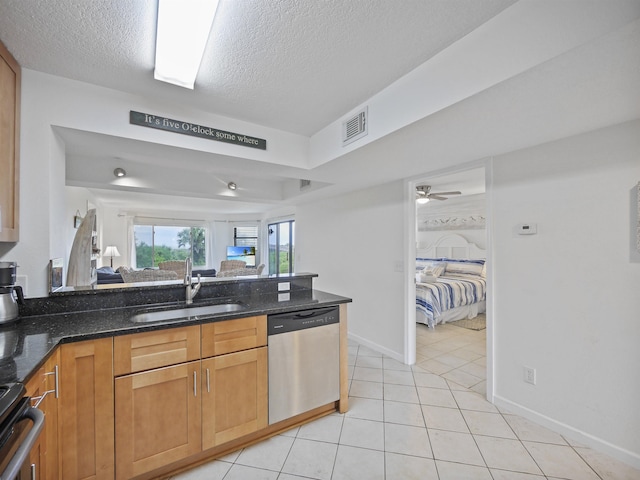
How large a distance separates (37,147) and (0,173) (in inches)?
13.2

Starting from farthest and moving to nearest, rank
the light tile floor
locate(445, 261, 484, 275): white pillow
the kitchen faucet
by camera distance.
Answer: locate(445, 261, 484, 275): white pillow < the kitchen faucet < the light tile floor

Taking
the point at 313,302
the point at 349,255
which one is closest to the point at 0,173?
the point at 313,302

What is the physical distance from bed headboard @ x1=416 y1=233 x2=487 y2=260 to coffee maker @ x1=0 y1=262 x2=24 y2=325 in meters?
6.46

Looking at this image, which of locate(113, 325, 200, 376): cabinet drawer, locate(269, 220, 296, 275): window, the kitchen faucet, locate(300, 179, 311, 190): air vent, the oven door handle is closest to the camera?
the oven door handle

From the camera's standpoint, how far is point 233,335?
1.72 metres

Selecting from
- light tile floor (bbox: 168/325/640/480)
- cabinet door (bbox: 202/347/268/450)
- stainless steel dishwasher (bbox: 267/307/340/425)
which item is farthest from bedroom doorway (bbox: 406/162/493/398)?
cabinet door (bbox: 202/347/268/450)

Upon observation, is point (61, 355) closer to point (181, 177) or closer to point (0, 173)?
point (0, 173)

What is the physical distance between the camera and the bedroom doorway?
9.50ft

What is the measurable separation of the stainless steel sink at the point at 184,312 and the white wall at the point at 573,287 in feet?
6.84

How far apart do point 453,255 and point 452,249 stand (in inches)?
5.3

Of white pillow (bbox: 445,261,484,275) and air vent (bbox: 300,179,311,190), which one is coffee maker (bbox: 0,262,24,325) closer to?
air vent (bbox: 300,179,311,190)

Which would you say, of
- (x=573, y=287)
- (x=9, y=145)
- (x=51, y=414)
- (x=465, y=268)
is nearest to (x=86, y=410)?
(x=51, y=414)

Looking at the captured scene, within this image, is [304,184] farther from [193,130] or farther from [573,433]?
[573,433]

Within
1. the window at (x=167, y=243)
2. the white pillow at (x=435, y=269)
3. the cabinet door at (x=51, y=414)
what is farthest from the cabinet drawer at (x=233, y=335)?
the window at (x=167, y=243)
